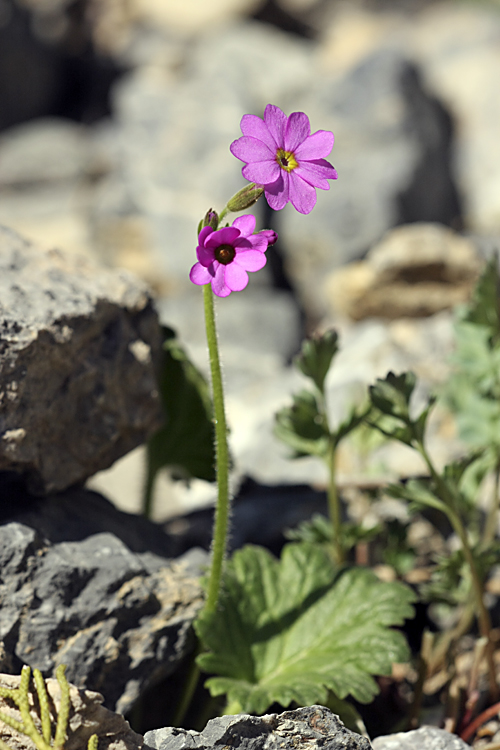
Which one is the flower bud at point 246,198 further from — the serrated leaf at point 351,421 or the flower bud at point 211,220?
the serrated leaf at point 351,421

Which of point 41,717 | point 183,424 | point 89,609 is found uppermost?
point 183,424

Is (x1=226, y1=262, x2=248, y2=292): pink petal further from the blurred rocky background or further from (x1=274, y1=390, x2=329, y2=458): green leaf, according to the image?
the blurred rocky background

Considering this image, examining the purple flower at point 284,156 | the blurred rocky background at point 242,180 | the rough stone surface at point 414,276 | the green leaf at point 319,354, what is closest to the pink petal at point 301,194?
the purple flower at point 284,156

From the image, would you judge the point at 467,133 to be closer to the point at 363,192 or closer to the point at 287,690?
the point at 363,192

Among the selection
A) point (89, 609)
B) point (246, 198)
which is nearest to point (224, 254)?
point (246, 198)

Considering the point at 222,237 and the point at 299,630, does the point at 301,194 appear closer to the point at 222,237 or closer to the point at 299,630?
the point at 222,237
